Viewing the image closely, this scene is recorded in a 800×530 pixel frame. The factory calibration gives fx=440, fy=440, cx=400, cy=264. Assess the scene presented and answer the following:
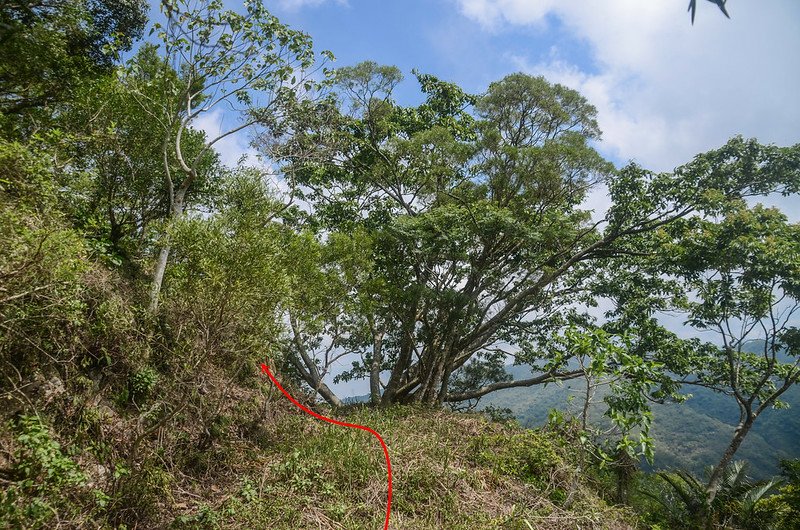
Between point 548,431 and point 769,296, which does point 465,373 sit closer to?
point 548,431

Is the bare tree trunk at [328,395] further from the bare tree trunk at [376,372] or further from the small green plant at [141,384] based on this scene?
the small green plant at [141,384]

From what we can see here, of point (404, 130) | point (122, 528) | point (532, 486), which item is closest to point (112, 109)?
point (404, 130)

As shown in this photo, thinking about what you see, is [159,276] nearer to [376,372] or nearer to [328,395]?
[328,395]

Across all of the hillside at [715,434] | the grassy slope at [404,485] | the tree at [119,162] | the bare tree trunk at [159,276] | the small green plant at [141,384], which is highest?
the tree at [119,162]

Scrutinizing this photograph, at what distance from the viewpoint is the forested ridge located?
5742 mm

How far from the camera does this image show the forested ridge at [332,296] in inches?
226

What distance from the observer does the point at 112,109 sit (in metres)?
9.35

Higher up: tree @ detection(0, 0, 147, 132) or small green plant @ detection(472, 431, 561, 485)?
tree @ detection(0, 0, 147, 132)

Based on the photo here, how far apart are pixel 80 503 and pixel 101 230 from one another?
6.37 meters

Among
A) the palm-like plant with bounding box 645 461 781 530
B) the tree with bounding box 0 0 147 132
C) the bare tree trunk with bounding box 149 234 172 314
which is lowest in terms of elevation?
the palm-like plant with bounding box 645 461 781 530

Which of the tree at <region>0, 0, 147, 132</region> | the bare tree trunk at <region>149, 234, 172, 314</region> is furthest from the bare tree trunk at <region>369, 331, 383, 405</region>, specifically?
the tree at <region>0, 0, 147, 132</region>

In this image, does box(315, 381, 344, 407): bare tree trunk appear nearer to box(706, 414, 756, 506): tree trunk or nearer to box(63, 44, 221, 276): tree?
box(63, 44, 221, 276): tree

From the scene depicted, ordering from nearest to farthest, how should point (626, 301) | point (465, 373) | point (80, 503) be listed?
point (80, 503), point (626, 301), point (465, 373)

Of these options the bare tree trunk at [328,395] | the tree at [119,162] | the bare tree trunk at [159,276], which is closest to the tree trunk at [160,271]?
the bare tree trunk at [159,276]
